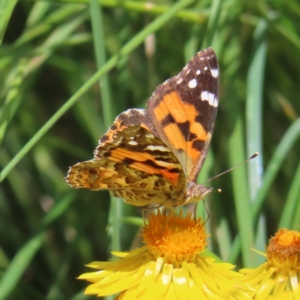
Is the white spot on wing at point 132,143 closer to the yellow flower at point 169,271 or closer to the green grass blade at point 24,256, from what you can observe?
the yellow flower at point 169,271

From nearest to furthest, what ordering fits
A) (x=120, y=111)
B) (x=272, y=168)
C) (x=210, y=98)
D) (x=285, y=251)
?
1. (x=285, y=251)
2. (x=210, y=98)
3. (x=272, y=168)
4. (x=120, y=111)

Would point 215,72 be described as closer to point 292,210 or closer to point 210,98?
point 210,98

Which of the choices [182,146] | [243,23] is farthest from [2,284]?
[243,23]

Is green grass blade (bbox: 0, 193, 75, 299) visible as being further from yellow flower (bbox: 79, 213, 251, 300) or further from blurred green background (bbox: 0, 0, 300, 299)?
yellow flower (bbox: 79, 213, 251, 300)

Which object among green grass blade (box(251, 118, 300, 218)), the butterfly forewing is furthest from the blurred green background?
the butterfly forewing

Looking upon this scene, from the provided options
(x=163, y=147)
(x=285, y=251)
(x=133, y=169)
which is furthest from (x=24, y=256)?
(x=285, y=251)

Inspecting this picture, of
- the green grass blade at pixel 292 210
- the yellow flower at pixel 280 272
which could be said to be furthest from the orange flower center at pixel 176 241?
the green grass blade at pixel 292 210
